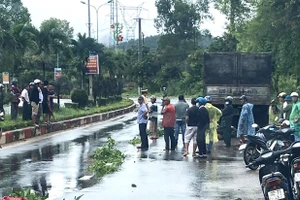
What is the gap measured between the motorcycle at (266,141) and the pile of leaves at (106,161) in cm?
292

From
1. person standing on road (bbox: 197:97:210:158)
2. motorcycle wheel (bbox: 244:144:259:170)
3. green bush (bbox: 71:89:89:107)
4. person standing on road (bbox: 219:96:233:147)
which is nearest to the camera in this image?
motorcycle wheel (bbox: 244:144:259:170)

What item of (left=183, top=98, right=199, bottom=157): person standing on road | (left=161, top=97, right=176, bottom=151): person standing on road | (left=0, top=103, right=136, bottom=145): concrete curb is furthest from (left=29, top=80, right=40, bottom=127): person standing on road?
(left=183, top=98, right=199, bottom=157): person standing on road

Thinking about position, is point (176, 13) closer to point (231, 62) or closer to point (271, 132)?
point (231, 62)

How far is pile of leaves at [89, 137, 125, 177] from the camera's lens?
46.3 feet

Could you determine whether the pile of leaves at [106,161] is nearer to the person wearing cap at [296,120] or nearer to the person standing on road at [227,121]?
the person standing on road at [227,121]

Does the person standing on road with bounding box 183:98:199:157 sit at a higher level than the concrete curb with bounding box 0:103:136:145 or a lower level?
higher

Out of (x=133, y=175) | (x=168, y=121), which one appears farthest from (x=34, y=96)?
(x=133, y=175)

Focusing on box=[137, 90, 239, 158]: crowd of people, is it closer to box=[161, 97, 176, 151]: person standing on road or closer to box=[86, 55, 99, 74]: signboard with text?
box=[161, 97, 176, 151]: person standing on road

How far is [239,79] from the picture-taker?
24312mm

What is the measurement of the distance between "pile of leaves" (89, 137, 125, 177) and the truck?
6.82m

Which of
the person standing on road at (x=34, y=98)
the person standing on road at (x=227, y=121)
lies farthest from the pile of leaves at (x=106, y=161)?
the person standing on road at (x=34, y=98)

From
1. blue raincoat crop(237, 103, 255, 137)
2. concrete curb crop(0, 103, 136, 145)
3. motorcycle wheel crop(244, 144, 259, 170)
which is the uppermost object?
blue raincoat crop(237, 103, 255, 137)

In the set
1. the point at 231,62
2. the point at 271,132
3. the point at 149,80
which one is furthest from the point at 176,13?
the point at 271,132

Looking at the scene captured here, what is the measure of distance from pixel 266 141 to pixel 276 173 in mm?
5375
